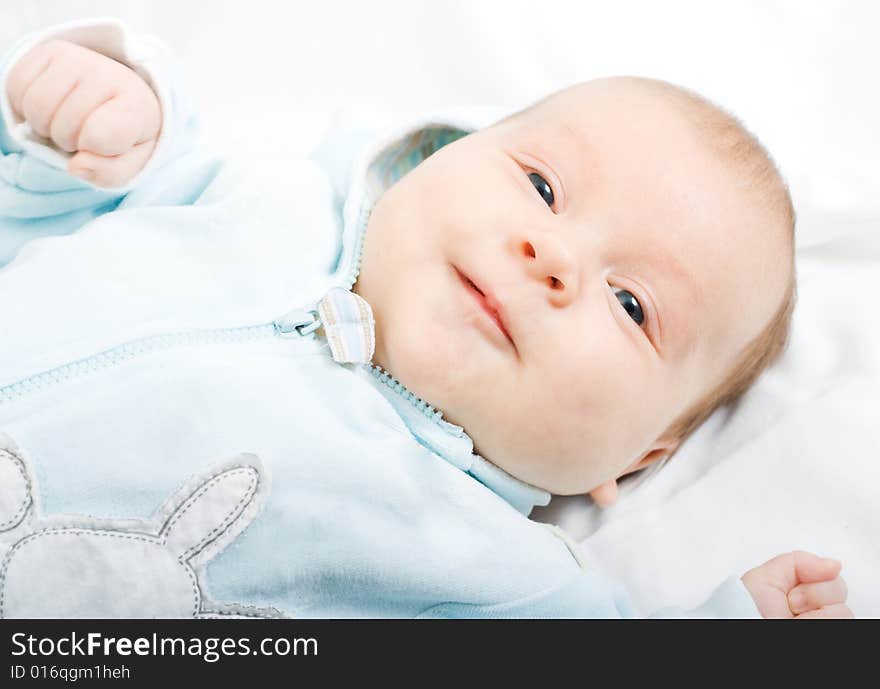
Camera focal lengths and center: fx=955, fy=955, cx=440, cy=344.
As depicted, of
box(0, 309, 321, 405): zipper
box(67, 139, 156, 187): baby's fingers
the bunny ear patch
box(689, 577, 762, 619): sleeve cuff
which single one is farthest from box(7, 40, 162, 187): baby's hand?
box(689, 577, 762, 619): sleeve cuff

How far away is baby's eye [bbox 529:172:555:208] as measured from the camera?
3.70 feet

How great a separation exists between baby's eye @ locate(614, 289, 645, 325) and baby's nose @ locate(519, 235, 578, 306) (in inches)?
2.9

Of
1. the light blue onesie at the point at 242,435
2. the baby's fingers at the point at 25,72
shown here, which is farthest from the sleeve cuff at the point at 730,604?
the baby's fingers at the point at 25,72

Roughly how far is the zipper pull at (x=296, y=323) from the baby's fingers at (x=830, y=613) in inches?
25.3

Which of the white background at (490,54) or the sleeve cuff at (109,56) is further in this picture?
the white background at (490,54)

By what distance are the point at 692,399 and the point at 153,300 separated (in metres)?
0.68

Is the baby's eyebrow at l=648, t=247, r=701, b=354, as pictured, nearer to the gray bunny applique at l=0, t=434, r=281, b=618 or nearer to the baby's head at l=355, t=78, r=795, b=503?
the baby's head at l=355, t=78, r=795, b=503

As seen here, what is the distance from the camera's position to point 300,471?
1.01 m

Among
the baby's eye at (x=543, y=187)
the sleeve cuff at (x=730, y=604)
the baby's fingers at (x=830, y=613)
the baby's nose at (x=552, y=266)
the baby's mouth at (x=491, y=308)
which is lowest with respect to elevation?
the baby's fingers at (x=830, y=613)

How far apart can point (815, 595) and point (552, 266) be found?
50 cm

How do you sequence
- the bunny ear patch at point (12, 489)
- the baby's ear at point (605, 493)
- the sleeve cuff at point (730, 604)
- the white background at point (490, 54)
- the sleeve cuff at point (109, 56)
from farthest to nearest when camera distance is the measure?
the white background at point (490, 54)
the baby's ear at point (605, 493)
the sleeve cuff at point (109, 56)
the sleeve cuff at point (730, 604)
the bunny ear patch at point (12, 489)

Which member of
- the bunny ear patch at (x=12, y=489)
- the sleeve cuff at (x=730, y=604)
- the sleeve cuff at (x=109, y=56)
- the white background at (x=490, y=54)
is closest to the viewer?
the bunny ear patch at (x=12, y=489)

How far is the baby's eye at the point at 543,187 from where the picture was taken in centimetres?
113

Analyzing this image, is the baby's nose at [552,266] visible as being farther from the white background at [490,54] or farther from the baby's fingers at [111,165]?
the white background at [490,54]
